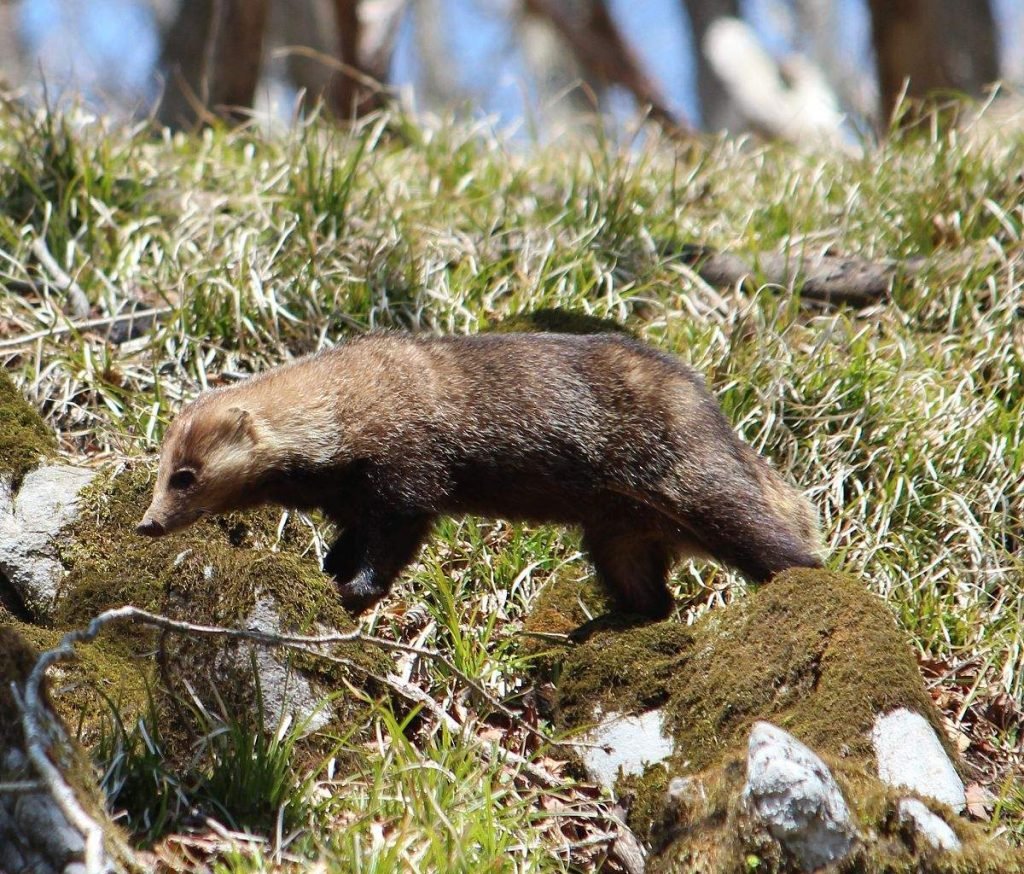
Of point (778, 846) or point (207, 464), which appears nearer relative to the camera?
point (778, 846)

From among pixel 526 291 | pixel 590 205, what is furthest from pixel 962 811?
pixel 590 205

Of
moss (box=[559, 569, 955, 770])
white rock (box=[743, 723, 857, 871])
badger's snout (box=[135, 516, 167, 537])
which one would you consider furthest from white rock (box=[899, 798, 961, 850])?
badger's snout (box=[135, 516, 167, 537])

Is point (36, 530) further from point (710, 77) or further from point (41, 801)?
point (710, 77)

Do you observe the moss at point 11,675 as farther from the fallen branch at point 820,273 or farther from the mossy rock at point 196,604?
the fallen branch at point 820,273

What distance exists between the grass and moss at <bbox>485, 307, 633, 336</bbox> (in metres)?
0.32

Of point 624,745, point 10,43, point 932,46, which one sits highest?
point 932,46

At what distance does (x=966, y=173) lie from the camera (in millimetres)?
7113

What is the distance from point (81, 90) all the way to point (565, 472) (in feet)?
16.1

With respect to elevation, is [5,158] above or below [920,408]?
above

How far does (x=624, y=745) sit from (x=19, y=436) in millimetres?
2552

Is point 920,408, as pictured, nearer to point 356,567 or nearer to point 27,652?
point 356,567

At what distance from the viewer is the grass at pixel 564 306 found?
510cm

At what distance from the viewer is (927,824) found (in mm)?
3152

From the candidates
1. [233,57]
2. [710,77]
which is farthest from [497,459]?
[710,77]
